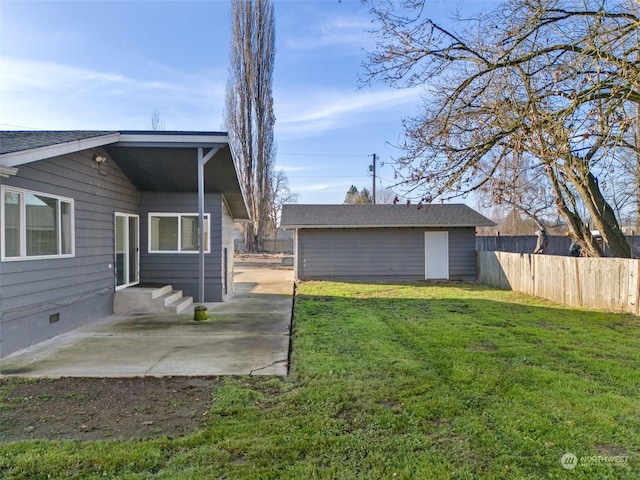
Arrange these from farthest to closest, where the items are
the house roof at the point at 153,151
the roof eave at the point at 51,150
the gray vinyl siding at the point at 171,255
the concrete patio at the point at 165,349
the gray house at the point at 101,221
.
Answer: the gray vinyl siding at the point at 171,255, the house roof at the point at 153,151, the gray house at the point at 101,221, the roof eave at the point at 51,150, the concrete patio at the point at 165,349

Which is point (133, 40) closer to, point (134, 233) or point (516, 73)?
point (134, 233)

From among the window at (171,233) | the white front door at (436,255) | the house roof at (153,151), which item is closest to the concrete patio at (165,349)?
the window at (171,233)

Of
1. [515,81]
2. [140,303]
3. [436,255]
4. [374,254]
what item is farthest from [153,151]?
[436,255]

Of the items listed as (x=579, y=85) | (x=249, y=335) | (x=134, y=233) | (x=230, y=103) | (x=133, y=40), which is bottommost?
(x=249, y=335)

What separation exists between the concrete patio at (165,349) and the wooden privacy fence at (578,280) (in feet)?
21.8

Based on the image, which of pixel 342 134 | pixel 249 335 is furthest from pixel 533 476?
pixel 342 134

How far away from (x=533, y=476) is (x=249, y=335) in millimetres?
4486

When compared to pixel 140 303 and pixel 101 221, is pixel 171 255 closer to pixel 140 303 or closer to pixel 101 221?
pixel 140 303

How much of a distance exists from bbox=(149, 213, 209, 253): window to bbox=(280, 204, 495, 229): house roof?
17.5ft

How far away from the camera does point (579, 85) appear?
5.30 metres

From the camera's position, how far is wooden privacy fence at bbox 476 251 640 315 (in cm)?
796

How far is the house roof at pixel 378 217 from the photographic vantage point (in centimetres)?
1446

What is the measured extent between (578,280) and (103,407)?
31.6 feet

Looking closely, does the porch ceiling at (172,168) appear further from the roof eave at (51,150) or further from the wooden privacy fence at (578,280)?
the wooden privacy fence at (578,280)
